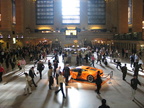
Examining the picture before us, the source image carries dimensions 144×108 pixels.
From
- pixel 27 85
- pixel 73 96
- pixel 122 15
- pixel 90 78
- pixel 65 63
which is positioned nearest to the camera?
pixel 73 96

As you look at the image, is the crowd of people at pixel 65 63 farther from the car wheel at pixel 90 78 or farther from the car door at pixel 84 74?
the car wheel at pixel 90 78

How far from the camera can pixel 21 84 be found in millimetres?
12227

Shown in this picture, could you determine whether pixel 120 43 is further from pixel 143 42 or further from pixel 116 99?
pixel 116 99

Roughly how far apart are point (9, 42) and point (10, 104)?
2816 centimetres

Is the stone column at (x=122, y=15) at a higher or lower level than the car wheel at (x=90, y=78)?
higher

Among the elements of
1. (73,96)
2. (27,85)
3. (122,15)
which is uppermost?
(122,15)

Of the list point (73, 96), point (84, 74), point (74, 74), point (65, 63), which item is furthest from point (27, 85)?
point (65, 63)

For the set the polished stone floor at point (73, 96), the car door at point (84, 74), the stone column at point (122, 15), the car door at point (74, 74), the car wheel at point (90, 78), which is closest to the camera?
the polished stone floor at point (73, 96)

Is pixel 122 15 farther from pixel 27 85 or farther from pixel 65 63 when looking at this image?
pixel 27 85

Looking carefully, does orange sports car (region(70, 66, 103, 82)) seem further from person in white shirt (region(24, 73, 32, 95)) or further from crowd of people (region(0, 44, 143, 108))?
person in white shirt (region(24, 73, 32, 95))

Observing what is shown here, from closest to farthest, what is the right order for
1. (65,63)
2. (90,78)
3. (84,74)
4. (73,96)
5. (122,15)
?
1. (73,96)
2. (90,78)
3. (84,74)
4. (65,63)
5. (122,15)

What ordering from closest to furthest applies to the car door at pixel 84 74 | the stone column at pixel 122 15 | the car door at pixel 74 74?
the car door at pixel 84 74 < the car door at pixel 74 74 < the stone column at pixel 122 15

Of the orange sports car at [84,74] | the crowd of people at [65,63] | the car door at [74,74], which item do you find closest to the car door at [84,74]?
the orange sports car at [84,74]

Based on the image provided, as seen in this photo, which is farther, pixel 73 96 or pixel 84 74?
pixel 84 74
